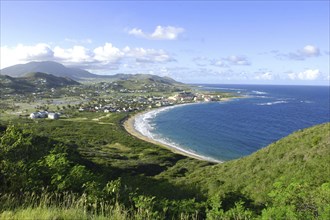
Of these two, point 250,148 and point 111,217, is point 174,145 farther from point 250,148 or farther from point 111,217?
point 111,217

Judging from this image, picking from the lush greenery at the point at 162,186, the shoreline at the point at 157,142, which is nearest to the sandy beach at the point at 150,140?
the shoreline at the point at 157,142

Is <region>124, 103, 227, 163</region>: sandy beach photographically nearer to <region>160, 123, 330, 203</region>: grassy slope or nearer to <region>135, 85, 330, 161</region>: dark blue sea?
<region>135, 85, 330, 161</region>: dark blue sea

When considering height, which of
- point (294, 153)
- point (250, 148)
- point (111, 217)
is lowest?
point (250, 148)

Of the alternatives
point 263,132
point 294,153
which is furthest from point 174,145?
point 294,153

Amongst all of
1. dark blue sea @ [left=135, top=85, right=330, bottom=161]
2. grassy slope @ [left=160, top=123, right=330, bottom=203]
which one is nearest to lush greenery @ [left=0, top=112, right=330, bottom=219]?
grassy slope @ [left=160, top=123, right=330, bottom=203]

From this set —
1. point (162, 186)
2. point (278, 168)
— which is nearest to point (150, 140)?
point (162, 186)

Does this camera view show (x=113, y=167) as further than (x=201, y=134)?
No

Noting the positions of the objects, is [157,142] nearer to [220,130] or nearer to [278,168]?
[220,130]
